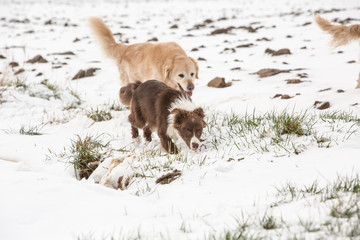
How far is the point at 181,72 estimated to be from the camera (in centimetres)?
662

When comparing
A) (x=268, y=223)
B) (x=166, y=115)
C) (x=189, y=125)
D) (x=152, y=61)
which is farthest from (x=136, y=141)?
(x=268, y=223)

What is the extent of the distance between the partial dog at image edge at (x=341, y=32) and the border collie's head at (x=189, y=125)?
411cm

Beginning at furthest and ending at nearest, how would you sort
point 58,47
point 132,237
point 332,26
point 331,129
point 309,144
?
point 58,47
point 332,26
point 331,129
point 309,144
point 132,237

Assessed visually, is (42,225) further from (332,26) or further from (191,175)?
(332,26)

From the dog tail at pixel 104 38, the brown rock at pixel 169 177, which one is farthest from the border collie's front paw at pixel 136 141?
the dog tail at pixel 104 38

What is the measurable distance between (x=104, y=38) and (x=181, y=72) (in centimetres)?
324

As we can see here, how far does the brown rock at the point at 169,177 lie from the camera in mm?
2867

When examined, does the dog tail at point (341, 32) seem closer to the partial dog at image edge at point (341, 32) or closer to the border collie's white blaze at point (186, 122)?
the partial dog at image edge at point (341, 32)

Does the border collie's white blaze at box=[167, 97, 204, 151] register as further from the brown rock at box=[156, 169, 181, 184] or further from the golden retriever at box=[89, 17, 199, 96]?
the golden retriever at box=[89, 17, 199, 96]

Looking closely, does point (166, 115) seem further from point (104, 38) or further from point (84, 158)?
point (104, 38)

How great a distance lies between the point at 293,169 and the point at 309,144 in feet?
1.85

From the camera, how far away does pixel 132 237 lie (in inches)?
73.3

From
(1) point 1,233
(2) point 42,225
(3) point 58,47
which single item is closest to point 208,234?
(2) point 42,225

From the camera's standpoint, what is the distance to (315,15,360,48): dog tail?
6270 millimetres
